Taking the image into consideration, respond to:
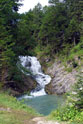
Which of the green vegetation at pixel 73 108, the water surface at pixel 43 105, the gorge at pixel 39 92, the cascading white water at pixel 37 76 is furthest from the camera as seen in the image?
the cascading white water at pixel 37 76

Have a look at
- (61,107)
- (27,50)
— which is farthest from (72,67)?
(61,107)

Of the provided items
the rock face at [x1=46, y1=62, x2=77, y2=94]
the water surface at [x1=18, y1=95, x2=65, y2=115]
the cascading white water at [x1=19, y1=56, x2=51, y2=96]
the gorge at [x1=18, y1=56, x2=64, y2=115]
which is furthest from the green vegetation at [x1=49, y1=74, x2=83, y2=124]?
the rock face at [x1=46, y1=62, x2=77, y2=94]

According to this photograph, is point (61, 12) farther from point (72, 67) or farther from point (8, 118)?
point (8, 118)

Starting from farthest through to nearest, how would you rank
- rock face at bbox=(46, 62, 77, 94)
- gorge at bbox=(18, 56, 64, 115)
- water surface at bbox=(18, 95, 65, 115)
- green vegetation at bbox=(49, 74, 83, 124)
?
rock face at bbox=(46, 62, 77, 94), gorge at bbox=(18, 56, 64, 115), water surface at bbox=(18, 95, 65, 115), green vegetation at bbox=(49, 74, 83, 124)

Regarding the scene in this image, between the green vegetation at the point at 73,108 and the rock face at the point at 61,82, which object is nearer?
the green vegetation at the point at 73,108

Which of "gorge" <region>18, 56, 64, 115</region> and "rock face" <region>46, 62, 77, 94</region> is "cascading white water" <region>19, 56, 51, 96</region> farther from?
"rock face" <region>46, 62, 77, 94</region>

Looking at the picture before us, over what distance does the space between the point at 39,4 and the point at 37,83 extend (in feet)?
110

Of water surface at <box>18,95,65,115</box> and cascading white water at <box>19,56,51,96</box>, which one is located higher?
cascading white water at <box>19,56,51,96</box>

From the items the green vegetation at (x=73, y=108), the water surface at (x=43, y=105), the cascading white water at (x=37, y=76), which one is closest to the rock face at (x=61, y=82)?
the cascading white water at (x=37, y=76)

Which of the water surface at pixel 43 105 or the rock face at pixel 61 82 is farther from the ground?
the rock face at pixel 61 82

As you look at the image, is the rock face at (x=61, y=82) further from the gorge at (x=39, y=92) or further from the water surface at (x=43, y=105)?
the water surface at (x=43, y=105)

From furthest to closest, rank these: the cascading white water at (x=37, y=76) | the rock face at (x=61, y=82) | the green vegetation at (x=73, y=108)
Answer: the cascading white water at (x=37, y=76), the rock face at (x=61, y=82), the green vegetation at (x=73, y=108)

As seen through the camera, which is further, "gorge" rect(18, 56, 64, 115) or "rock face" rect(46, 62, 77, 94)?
"rock face" rect(46, 62, 77, 94)

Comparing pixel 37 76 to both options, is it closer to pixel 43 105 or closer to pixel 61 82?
pixel 61 82
